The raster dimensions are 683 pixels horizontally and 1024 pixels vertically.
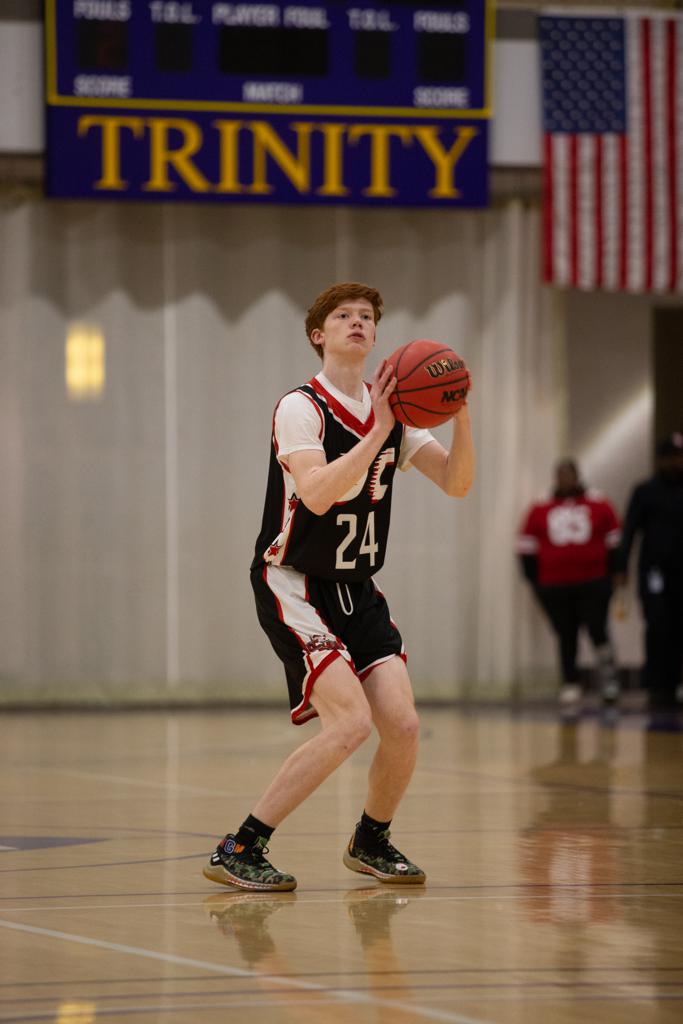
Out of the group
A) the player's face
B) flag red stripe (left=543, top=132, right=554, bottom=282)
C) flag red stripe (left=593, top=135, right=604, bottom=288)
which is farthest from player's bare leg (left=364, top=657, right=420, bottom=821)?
flag red stripe (left=593, top=135, right=604, bottom=288)

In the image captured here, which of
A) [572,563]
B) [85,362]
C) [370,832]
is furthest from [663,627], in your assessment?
[370,832]

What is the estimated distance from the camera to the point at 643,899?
4.74 metres

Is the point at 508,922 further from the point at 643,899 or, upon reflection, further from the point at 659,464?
the point at 659,464

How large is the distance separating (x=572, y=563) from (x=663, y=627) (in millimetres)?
976

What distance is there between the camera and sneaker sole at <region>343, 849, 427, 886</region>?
505 cm

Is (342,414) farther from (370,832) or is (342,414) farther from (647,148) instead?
(647,148)

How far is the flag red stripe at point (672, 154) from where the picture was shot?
12.9 meters

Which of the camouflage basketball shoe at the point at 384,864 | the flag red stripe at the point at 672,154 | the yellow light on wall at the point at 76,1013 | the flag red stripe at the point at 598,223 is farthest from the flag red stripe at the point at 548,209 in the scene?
the yellow light on wall at the point at 76,1013

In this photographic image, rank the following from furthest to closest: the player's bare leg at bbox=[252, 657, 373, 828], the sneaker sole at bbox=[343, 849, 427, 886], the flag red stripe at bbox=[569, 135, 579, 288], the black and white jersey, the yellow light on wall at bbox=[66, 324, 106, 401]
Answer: the flag red stripe at bbox=[569, 135, 579, 288]
the yellow light on wall at bbox=[66, 324, 106, 401]
the sneaker sole at bbox=[343, 849, 427, 886]
the black and white jersey
the player's bare leg at bbox=[252, 657, 373, 828]

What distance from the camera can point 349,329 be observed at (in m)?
5.00

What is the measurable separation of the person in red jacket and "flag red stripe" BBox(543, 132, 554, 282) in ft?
5.07

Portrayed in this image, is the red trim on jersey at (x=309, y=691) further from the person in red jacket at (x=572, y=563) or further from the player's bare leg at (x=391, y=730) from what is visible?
the person in red jacket at (x=572, y=563)

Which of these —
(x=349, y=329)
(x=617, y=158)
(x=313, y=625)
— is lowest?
(x=313, y=625)

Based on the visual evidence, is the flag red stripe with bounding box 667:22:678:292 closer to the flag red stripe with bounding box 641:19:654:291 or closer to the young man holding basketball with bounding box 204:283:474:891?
the flag red stripe with bounding box 641:19:654:291
